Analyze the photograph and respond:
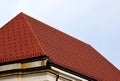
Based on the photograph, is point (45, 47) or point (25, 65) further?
point (45, 47)

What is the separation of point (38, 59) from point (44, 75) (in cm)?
111

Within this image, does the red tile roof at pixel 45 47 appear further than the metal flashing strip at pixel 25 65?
Yes

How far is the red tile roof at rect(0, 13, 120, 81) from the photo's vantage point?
2802 centimetres

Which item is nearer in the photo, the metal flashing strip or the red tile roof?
the metal flashing strip

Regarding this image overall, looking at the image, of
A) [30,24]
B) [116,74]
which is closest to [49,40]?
[30,24]

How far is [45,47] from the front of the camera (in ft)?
92.9

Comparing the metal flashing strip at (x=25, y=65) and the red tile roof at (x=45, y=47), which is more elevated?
the red tile roof at (x=45, y=47)

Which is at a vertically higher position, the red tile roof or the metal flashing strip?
the red tile roof

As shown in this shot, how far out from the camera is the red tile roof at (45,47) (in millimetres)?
28016

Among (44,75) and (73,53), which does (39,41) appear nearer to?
(44,75)

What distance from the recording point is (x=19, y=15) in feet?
104

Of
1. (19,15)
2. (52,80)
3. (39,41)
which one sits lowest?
(52,80)

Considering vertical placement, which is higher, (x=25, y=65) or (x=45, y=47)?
(x=45, y=47)

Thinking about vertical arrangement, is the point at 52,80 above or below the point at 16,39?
below
